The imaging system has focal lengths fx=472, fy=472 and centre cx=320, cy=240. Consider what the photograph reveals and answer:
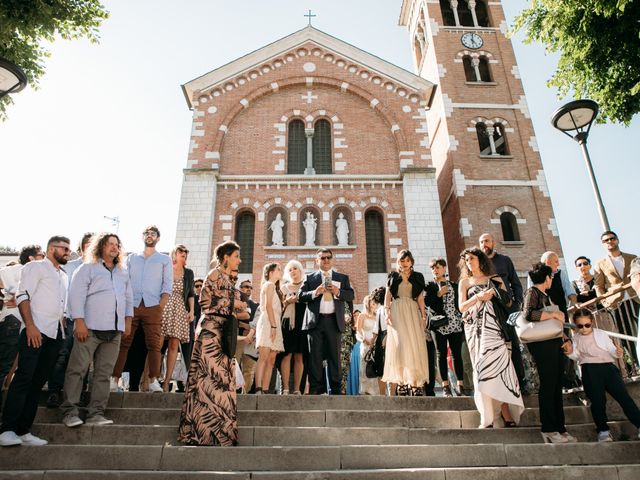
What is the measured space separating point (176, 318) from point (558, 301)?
19.0 feet

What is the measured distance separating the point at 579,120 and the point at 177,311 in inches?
299

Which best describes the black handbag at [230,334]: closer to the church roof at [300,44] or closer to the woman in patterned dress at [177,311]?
the woman in patterned dress at [177,311]

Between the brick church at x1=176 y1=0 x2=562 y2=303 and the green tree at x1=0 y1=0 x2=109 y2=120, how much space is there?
17.7 ft

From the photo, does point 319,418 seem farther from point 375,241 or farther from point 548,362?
point 375,241

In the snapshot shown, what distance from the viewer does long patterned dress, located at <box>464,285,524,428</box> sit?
5277mm

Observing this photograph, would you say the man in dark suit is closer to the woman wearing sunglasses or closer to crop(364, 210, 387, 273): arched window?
the woman wearing sunglasses

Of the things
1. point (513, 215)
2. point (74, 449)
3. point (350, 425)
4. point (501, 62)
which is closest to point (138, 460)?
point (74, 449)

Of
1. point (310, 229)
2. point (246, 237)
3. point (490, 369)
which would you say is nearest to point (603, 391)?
point (490, 369)

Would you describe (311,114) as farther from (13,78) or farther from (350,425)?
(350,425)

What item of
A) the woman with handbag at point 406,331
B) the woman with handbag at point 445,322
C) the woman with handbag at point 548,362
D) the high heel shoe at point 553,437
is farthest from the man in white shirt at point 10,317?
the high heel shoe at point 553,437

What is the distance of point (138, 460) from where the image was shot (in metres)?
4.43

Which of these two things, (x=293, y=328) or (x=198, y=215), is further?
(x=198, y=215)

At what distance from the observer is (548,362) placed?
5.21 m

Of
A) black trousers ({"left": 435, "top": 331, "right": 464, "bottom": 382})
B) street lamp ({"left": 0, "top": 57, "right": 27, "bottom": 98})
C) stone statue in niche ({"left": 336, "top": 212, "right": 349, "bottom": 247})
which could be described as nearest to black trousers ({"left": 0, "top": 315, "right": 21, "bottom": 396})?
street lamp ({"left": 0, "top": 57, "right": 27, "bottom": 98})
